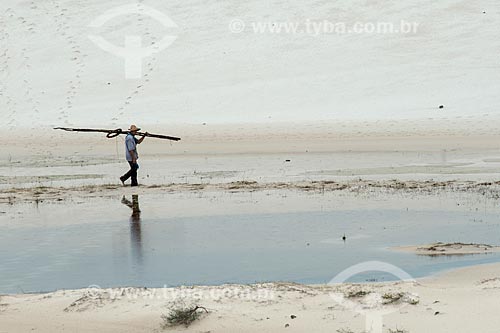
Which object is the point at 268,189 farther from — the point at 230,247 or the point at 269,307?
the point at 269,307

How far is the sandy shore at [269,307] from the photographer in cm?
744

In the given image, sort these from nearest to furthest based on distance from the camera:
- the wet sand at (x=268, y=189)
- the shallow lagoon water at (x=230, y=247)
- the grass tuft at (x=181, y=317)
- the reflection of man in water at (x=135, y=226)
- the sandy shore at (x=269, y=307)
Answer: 1. the sandy shore at (x=269, y=307)
2. the grass tuft at (x=181, y=317)
3. the wet sand at (x=268, y=189)
4. the shallow lagoon water at (x=230, y=247)
5. the reflection of man in water at (x=135, y=226)

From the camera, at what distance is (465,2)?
56.2m

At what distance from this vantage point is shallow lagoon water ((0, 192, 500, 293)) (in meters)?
10.0

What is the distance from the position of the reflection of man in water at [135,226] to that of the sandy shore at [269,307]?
2.56 m

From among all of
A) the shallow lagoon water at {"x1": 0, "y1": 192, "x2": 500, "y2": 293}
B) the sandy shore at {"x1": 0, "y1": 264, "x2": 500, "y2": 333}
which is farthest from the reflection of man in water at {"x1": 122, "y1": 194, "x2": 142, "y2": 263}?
the sandy shore at {"x1": 0, "y1": 264, "x2": 500, "y2": 333}

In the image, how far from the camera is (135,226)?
46.2 feet

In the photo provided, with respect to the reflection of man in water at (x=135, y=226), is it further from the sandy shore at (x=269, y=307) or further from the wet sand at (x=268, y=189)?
the sandy shore at (x=269, y=307)

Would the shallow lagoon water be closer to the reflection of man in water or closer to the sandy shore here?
the reflection of man in water

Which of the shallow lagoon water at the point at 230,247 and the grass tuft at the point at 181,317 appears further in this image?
the shallow lagoon water at the point at 230,247

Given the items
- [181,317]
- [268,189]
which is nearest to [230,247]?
[181,317]

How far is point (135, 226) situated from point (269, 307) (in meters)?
6.37

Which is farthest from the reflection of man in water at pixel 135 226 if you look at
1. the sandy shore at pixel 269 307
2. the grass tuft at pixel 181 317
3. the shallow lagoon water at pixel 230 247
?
the grass tuft at pixel 181 317

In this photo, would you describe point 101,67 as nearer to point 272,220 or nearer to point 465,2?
point 465,2
